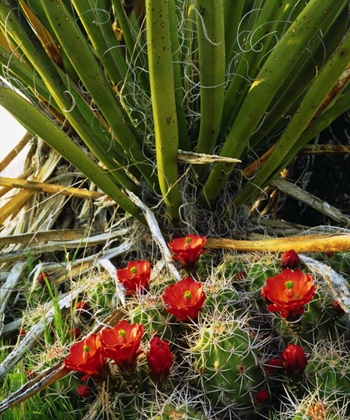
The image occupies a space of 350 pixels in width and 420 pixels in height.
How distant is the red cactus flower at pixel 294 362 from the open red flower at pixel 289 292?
0.07 meters

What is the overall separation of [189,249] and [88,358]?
34 centimetres

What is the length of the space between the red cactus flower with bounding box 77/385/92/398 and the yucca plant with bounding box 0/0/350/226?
529 mm

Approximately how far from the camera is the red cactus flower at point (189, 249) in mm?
1176

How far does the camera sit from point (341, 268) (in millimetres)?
1267

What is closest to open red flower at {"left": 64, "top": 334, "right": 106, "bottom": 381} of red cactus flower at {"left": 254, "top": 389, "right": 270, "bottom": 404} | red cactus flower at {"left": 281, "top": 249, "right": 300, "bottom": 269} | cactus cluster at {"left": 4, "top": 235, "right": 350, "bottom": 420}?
cactus cluster at {"left": 4, "top": 235, "right": 350, "bottom": 420}

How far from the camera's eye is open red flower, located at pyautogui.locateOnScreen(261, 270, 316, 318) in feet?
3.17

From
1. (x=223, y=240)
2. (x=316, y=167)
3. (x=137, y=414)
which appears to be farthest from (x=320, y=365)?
(x=316, y=167)

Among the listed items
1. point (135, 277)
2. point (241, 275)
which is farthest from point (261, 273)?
point (135, 277)

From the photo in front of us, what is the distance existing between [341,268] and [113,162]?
0.67 meters

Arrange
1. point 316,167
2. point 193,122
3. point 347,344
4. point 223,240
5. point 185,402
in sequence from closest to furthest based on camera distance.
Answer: point 185,402, point 347,344, point 223,240, point 193,122, point 316,167

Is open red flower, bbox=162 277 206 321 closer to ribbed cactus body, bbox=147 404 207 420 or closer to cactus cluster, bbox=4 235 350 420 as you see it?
cactus cluster, bbox=4 235 350 420

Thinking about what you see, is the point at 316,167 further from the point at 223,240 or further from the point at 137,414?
the point at 137,414

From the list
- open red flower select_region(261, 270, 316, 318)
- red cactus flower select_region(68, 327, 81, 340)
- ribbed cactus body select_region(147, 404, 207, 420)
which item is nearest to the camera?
ribbed cactus body select_region(147, 404, 207, 420)

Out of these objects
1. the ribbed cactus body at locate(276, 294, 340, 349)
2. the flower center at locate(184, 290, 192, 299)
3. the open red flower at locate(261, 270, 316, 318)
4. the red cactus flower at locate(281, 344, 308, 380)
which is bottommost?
the ribbed cactus body at locate(276, 294, 340, 349)
